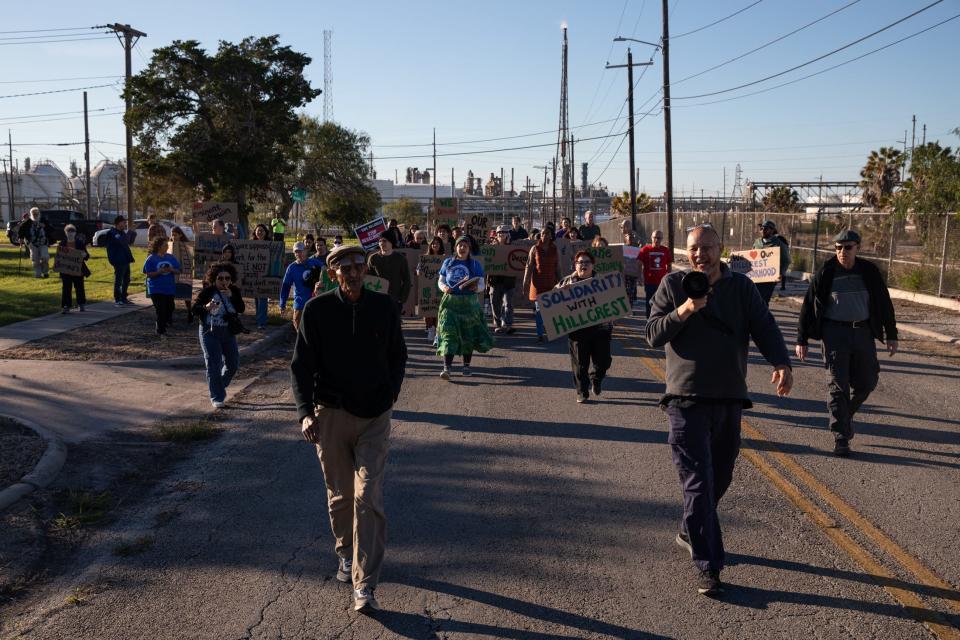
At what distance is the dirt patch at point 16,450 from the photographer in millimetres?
7031

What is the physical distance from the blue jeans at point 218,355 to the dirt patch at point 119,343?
357 cm

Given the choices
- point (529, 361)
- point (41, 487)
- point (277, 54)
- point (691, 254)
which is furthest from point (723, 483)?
point (277, 54)

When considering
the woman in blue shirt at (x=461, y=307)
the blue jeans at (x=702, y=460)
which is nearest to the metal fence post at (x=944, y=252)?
the woman in blue shirt at (x=461, y=307)

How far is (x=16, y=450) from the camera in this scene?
772cm

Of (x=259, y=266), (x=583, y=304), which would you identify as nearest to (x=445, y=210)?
(x=259, y=266)

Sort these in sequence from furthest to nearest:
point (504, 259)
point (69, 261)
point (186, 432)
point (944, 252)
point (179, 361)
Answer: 1. point (944, 252)
2. point (69, 261)
3. point (504, 259)
4. point (179, 361)
5. point (186, 432)

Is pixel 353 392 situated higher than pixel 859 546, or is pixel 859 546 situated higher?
pixel 353 392

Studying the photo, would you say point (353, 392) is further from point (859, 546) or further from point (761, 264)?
point (761, 264)

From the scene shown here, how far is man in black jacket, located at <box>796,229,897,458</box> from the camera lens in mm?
7645

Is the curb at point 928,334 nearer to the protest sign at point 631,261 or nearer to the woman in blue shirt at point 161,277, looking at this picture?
the protest sign at point 631,261

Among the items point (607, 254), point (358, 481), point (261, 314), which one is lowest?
point (261, 314)

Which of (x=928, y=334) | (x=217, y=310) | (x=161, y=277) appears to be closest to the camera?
(x=217, y=310)

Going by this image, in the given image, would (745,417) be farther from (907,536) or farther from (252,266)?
(252,266)

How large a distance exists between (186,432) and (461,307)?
403 cm
